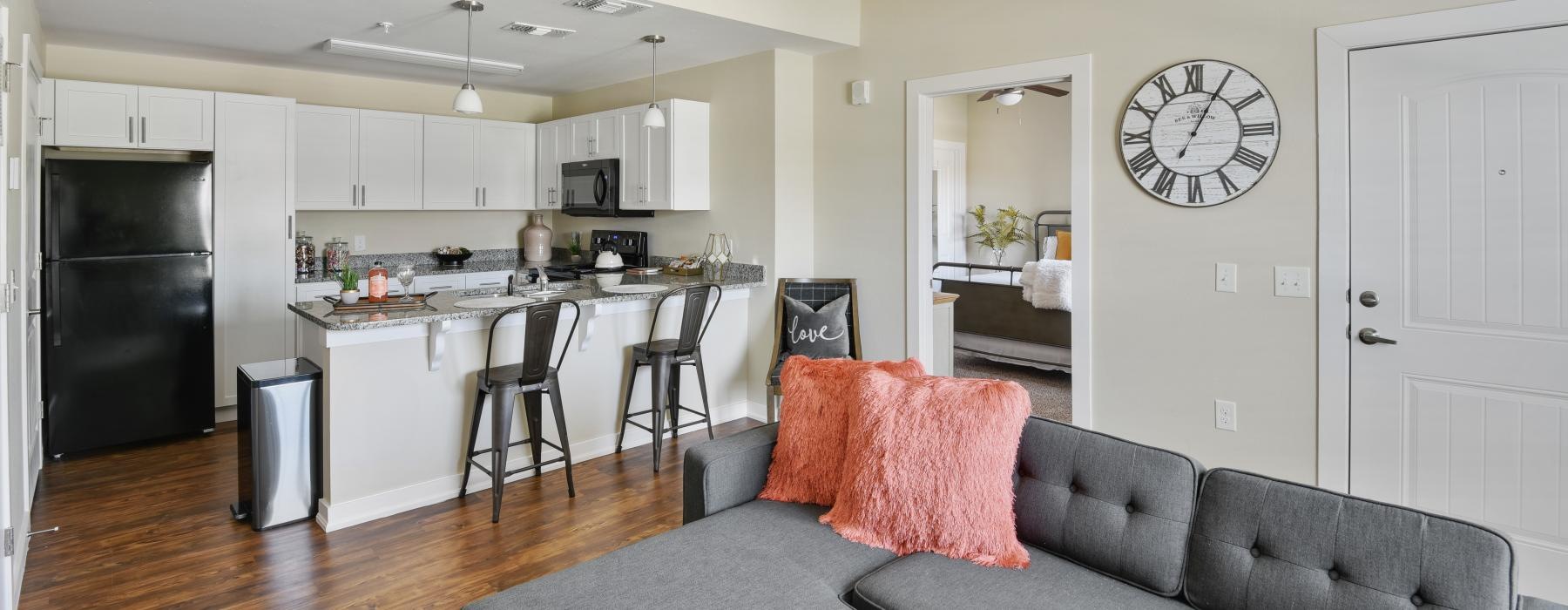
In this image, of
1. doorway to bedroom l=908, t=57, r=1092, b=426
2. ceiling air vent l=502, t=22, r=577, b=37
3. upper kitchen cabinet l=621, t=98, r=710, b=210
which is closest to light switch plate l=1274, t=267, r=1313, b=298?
doorway to bedroom l=908, t=57, r=1092, b=426

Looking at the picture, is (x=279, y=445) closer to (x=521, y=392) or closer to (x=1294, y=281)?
(x=521, y=392)

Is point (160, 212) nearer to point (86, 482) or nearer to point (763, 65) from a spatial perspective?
point (86, 482)

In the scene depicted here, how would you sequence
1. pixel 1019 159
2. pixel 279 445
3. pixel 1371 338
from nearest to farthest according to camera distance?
1. pixel 1371 338
2. pixel 279 445
3. pixel 1019 159

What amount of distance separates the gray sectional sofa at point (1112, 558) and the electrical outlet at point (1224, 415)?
5.07 ft

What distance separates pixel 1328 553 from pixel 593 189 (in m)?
4.82

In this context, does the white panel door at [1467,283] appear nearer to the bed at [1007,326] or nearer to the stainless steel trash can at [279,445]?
the bed at [1007,326]

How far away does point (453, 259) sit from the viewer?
620 cm

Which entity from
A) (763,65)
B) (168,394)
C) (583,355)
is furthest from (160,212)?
(763,65)

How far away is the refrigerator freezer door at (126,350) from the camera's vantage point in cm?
409

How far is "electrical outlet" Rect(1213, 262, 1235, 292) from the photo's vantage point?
328 centimetres

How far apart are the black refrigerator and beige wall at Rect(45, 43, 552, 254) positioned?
0.99 meters

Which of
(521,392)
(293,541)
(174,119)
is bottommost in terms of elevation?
(293,541)

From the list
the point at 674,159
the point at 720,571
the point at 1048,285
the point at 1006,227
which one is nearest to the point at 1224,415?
the point at 720,571

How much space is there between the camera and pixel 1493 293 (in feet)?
8.98
